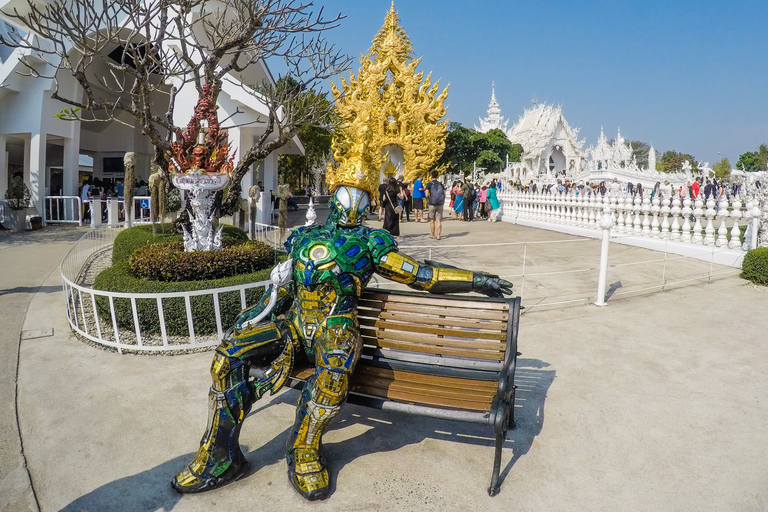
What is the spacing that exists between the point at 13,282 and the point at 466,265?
25.5ft

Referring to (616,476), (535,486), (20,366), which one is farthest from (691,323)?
(20,366)

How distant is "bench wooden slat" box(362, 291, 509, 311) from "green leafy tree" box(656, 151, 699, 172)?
6541 centimetres

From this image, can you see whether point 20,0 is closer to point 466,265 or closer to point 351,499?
point 466,265

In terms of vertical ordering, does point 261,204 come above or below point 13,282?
above

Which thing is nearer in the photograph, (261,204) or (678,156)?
(261,204)

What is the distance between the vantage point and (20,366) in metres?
4.61

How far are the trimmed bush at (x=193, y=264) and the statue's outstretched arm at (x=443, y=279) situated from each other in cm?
351

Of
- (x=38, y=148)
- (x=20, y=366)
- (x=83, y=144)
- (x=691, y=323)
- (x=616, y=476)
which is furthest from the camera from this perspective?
(x=83, y=144)

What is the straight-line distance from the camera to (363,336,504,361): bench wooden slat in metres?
3.13

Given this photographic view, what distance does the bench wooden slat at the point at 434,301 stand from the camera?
3119mm

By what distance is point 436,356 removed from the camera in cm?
323

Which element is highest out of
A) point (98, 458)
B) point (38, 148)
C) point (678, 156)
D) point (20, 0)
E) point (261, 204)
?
point (678, 156)

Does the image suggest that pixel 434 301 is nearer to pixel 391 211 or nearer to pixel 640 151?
pixel 391 211

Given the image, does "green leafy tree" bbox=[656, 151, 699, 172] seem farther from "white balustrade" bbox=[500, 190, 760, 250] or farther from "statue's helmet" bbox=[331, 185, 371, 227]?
"statue's helmet" bbox=[331, 185, 371, 227]
